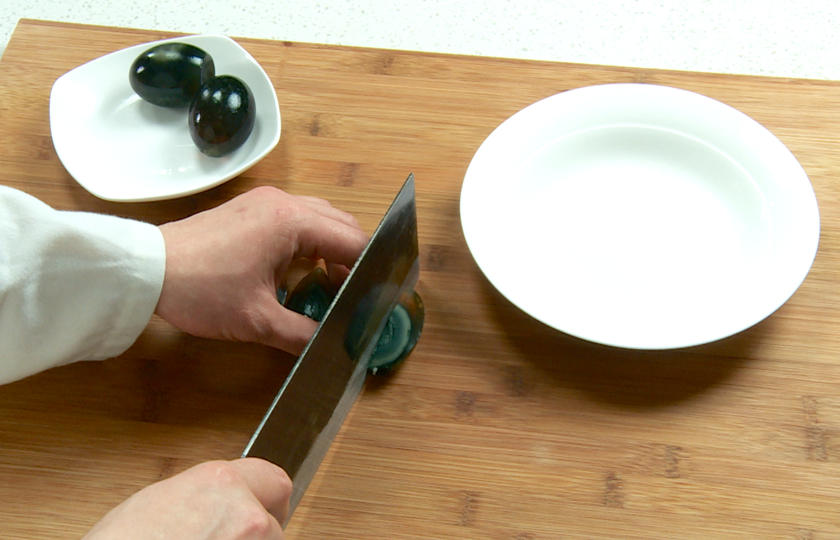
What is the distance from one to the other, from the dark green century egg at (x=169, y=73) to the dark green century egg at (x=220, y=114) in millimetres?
35

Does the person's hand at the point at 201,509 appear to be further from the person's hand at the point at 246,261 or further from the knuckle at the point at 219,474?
the person's hand at the point at 246,261

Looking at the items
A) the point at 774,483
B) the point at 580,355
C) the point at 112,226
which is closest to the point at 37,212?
the point at 112,226

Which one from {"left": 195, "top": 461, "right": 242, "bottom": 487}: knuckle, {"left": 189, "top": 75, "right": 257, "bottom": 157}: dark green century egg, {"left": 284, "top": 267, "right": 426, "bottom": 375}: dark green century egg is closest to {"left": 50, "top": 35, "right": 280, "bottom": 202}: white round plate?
{"left": 189, "top": 75, "right": 257, "bottom": 157}: dark green century egg

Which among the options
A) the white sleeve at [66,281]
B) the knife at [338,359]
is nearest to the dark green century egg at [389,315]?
the knife at [338,359]

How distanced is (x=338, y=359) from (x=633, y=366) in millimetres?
240

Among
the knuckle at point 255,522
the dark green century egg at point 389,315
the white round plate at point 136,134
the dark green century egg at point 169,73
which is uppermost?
the dark green century egg at point 169,73

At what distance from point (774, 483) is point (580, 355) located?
17 cm

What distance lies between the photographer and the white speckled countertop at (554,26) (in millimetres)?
942

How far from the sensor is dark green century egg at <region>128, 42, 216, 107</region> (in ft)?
2.12

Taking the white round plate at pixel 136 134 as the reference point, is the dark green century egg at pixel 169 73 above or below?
above

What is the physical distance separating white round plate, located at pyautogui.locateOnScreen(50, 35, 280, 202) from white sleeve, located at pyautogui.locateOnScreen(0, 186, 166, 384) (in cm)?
11

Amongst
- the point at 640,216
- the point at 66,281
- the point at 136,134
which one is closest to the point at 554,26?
the point at 640,216

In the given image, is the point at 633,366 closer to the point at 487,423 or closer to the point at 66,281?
the point at 487,423

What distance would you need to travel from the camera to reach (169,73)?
0.65m
